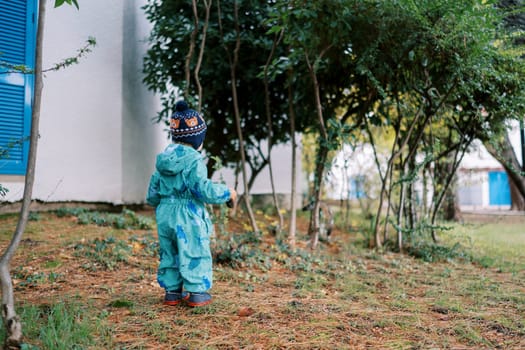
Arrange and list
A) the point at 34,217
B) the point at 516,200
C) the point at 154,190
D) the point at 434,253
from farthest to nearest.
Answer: the point at 516,200 < the point at 434,253 < the point at 34,217 < the point at 154,190

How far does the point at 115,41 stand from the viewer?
20.3 ft

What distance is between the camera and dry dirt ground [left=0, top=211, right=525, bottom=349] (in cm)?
252

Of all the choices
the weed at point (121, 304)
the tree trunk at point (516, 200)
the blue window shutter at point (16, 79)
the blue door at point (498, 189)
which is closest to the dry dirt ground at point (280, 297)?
the weed at point (121, 304)

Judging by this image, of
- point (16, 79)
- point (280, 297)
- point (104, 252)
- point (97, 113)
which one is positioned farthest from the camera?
point (97, 113)

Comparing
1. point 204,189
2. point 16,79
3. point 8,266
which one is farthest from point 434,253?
point 16,79

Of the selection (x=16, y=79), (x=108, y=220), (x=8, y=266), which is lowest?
(x=8, y=266)

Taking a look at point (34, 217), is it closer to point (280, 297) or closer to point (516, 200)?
point (280, 297)

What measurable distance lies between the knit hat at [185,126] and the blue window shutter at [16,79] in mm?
2725

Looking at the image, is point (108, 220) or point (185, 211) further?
point (108, 220)

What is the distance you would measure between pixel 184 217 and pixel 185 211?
0.04 metres

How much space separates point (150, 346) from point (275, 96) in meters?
4.73

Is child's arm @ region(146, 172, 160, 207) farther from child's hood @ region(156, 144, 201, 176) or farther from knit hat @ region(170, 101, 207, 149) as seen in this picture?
knit hat @ region(170, 101, 207, 149)

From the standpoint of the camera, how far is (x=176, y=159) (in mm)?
2904

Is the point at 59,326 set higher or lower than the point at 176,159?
lower
